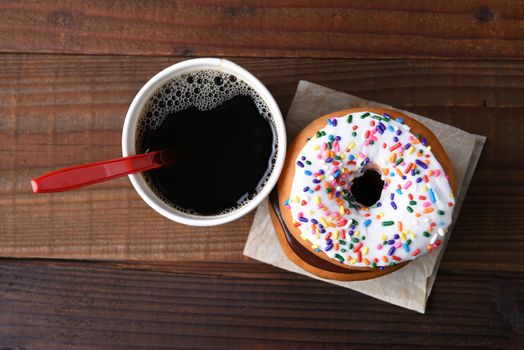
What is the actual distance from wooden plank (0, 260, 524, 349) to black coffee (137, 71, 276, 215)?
189 millimetres

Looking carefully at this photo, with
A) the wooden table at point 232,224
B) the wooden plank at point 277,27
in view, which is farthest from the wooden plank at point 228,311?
the wooden plank at point 277,27

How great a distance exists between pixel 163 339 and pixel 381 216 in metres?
0.52

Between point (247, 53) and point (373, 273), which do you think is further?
point (247, 53)

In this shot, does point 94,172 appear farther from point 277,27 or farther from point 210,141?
point 277,27

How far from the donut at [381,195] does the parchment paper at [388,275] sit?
14 centimetres

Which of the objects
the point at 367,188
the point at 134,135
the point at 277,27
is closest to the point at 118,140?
the point at 134,135

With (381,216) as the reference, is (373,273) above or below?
below

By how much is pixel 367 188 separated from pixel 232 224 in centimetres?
27

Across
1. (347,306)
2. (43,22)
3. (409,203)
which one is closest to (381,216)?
(409,203)

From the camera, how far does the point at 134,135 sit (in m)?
0.83

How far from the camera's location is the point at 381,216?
82cm

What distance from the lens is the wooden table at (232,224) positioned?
1010 millimetres

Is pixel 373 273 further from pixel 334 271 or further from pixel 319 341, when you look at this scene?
pixel 319 341

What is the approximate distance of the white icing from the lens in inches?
32.0
